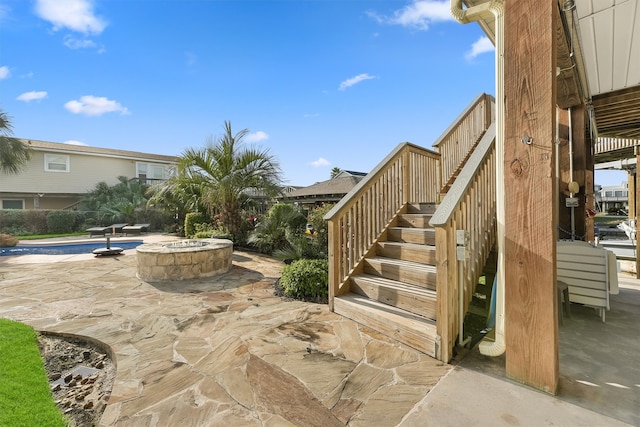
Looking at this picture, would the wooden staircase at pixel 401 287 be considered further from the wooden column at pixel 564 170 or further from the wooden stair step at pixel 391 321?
the wooden column at pixel 564 170

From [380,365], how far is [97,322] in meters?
3.39

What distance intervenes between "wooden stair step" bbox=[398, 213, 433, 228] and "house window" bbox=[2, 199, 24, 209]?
23.9 metres

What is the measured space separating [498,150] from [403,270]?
164 centimetres

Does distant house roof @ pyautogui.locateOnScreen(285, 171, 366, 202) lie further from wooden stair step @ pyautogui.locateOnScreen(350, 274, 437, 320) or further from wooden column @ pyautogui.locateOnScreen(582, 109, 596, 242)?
wooden stair step @ pyautogui.locateOnScreen(350, 274, 437, 320)

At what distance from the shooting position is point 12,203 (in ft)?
56.3

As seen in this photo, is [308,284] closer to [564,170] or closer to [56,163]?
[564,170]

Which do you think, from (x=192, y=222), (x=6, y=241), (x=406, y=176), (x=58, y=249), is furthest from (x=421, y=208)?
(x=6, y=241)

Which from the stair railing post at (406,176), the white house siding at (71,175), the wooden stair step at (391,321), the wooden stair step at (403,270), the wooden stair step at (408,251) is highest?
the white house siding at (71,175)

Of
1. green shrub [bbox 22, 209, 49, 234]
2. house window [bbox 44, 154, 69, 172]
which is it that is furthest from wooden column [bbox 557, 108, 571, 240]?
house window [bbox 44, 154, 69, 172]

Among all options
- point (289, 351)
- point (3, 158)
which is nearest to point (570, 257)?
point (289, 351)

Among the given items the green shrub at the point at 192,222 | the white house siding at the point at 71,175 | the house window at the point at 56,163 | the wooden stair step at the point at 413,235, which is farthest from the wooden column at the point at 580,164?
the house window at the point at 56,163

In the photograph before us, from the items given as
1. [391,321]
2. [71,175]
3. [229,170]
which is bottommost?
[391,321]

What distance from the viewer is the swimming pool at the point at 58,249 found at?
30.9 feet

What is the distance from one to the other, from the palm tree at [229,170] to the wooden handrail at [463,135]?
16.7 ft
